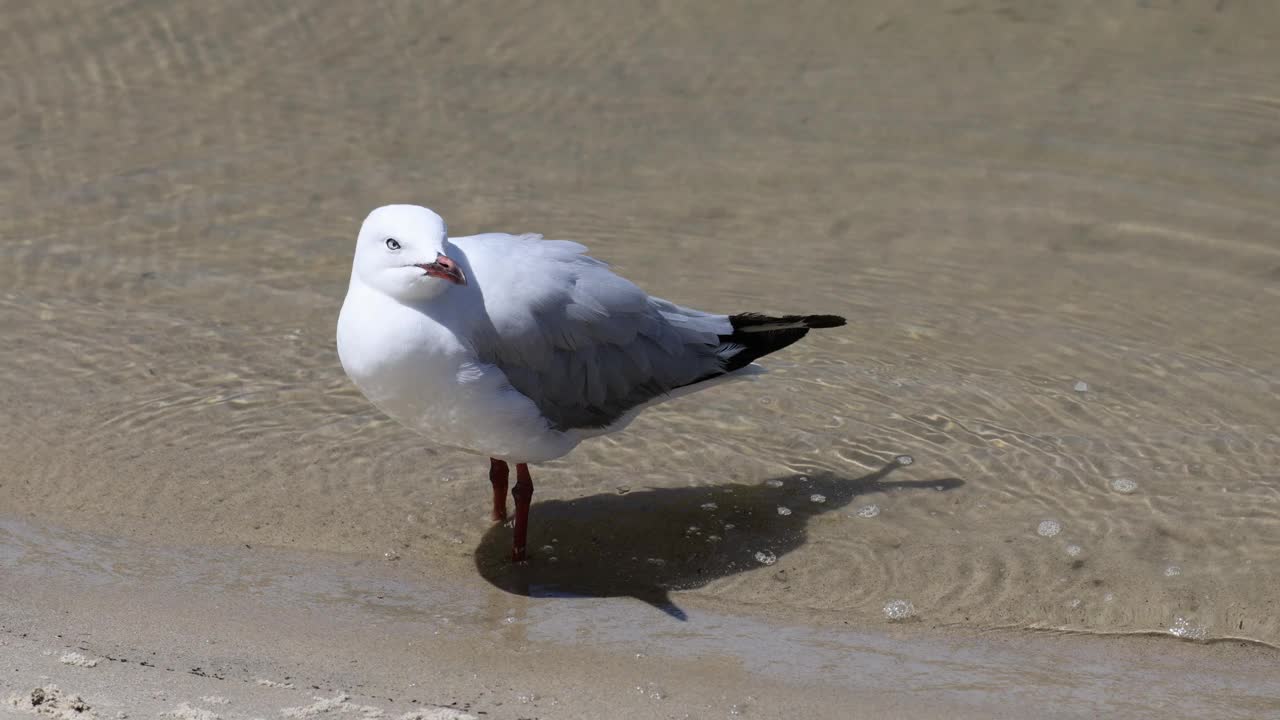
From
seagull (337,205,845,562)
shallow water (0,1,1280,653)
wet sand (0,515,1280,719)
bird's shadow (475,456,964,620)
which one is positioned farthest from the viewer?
shallow water (0,1,1280,653)

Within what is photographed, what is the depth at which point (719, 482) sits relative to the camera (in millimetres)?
5918

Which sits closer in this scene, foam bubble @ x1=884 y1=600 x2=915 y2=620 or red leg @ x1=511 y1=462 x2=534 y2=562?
foam bubble @ x1=884 y1=600 x2=915 y2=620

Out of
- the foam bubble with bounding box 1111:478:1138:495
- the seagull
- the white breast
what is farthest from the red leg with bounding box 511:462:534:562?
the foam bubble with bounding box 1111:478:1138:495

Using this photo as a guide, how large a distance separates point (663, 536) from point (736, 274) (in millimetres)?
2544

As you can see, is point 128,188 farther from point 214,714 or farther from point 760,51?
point 214,714

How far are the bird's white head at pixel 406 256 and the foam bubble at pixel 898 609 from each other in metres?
1.83

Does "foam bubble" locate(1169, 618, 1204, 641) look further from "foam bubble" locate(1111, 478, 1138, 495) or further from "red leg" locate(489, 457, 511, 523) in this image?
"red leg" locate(489, 457, 511, 523)

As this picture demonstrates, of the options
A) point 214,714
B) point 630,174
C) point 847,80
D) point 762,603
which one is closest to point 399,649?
point 214,714

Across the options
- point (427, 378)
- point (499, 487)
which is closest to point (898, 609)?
point (499, 487)

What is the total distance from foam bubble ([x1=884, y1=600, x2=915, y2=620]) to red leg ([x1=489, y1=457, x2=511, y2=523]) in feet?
4.95

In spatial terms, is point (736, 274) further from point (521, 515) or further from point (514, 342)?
point (514, 342)

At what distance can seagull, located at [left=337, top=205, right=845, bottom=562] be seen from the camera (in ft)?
15.4

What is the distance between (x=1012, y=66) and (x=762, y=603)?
616 centimetres

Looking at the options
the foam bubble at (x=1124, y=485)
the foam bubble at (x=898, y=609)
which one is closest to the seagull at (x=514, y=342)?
the foam bubble at (x=898, y=609)
